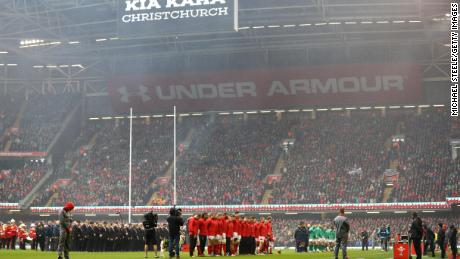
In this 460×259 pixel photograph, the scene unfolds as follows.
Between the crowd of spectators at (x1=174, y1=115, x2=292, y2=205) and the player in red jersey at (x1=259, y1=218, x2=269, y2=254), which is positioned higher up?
the crowd of spectators at (x1=174, y1=115, x2=292, y2=205)

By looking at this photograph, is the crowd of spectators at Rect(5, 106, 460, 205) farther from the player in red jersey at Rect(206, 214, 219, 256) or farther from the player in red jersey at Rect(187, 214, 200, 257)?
the player in red jersey at Rect(187, 214, 200, 257)

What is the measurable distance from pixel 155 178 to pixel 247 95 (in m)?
9.48

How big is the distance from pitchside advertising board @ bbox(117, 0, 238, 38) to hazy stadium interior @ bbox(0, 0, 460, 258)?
19cm

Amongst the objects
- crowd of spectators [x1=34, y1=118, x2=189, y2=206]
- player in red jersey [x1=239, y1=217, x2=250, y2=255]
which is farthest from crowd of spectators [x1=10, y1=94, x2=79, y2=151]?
player in red jersey [x1=239, y1=217, x2=250, y2=255]

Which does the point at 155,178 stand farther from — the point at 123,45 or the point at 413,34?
the point at 413,34

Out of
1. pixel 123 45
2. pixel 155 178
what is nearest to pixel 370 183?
pixel 155 178

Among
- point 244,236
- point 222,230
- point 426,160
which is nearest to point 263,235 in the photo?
point 244,236

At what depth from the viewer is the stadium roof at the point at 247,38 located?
5619 cm

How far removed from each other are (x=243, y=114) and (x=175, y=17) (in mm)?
19244

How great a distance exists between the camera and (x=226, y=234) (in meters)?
32.8

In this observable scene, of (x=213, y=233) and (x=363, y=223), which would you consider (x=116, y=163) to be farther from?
(x=213, y=233)

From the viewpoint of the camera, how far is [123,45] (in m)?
65.8

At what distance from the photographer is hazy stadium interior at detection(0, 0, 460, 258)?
5781 cm

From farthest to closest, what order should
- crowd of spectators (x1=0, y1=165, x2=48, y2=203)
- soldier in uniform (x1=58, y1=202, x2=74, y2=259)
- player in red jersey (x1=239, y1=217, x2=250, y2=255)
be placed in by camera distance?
crowd of spectators (x1=0, y1=165, x2=48, y2=203)
player in red jersey (x1=239, y1=217, x2=250, y2=255)
soldier in uniform (x1=58, y1=202, x2=74, y2=259)
